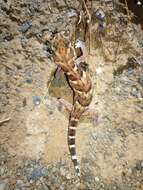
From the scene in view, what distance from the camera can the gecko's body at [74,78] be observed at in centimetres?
474

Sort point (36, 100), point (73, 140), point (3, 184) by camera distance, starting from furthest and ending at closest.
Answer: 1. point (36, 100)
2. point (73, 140)
3. point (3, 184)

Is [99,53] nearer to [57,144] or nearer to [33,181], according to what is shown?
[57,144]

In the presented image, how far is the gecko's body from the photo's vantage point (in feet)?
15.6

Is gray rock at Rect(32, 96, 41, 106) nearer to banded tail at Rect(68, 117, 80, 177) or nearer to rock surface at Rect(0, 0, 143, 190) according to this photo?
rock surface at Rect(0, 0, 143, 190)

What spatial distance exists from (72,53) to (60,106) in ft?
2.37

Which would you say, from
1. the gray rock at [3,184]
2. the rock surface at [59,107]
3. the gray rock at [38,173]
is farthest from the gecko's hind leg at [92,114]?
the gray rock at [3,184]

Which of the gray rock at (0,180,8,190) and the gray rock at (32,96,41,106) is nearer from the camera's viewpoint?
the gray rock at (0,180,8,190)

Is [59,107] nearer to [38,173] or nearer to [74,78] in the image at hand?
[74,78]

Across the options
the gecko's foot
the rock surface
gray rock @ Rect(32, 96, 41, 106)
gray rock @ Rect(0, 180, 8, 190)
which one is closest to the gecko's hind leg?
the rock surface

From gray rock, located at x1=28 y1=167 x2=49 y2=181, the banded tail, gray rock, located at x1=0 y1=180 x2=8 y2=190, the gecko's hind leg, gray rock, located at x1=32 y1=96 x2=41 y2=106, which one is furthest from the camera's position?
the gecko's hind leg

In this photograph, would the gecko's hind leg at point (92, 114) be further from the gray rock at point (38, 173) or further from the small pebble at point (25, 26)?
the small pebble at point (25, 26)

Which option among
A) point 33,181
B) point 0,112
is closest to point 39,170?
point 33,181

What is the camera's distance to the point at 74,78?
4750 mm

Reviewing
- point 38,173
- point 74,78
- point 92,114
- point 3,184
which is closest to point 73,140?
point 92,114
